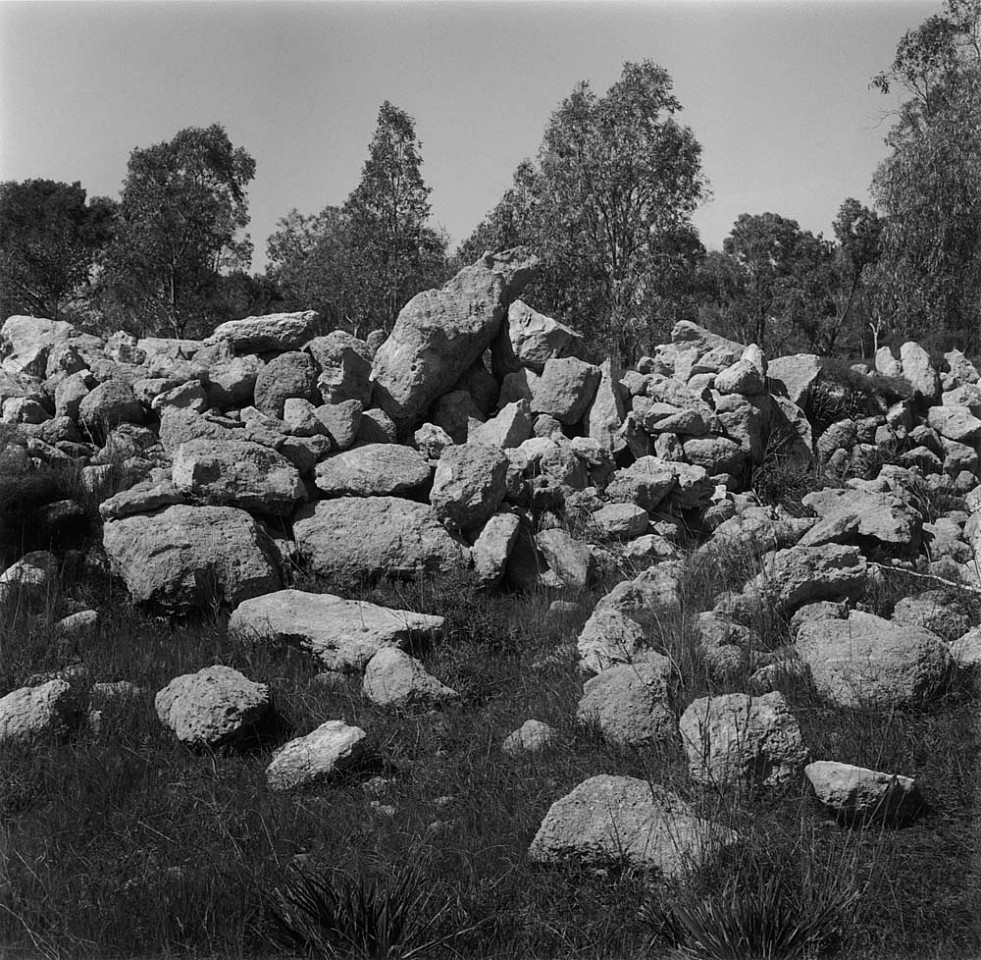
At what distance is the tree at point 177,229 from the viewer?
85.5 ft

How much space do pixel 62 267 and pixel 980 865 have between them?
3146 centimetres

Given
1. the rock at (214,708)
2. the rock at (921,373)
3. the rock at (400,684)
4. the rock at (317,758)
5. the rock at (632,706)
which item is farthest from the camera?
the rock at (921,373)

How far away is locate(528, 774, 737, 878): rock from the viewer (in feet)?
13.5

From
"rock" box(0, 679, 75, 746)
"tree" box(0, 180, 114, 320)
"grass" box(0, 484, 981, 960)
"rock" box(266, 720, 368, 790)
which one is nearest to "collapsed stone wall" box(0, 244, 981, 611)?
"grass" box(0, 484, 981, 960)

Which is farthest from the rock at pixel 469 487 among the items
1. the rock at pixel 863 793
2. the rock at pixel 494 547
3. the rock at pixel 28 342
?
the rock at pixel 28 342

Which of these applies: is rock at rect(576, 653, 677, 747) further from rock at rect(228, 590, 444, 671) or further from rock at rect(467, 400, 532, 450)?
rock at rect(467, 400, 532, 450)

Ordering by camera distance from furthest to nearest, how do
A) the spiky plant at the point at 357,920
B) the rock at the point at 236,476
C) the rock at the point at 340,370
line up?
1. the rock at the point at 340,370
2. the rock at the point at 236,476
3. the spiky plant at the point at 357,920

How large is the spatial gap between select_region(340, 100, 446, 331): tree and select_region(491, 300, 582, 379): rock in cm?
1317

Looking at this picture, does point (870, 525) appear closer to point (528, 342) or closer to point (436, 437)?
point (436, 437)

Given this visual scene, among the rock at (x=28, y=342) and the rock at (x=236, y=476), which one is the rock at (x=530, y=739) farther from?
the rock at (x=28, y=342)

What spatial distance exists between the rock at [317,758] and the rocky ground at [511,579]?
0.02m

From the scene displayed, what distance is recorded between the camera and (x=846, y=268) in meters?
43.3

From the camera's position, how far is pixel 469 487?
888cm

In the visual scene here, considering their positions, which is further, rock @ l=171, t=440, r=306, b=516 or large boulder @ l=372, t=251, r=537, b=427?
large boulder @ l=372, t=251, r=537, b=427
